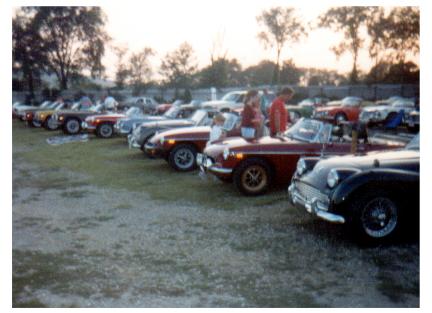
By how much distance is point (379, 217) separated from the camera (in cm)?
502

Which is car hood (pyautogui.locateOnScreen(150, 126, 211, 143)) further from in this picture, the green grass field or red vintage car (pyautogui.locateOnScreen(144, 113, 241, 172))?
the green grass field

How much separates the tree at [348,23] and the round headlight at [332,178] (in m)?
2.73

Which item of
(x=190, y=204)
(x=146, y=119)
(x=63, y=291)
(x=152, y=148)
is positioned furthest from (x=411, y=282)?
(x=146, y=119)

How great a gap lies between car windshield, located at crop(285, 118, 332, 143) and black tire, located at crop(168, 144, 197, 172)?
2.62 meters

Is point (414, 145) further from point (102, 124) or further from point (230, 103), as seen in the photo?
point (230, 103)

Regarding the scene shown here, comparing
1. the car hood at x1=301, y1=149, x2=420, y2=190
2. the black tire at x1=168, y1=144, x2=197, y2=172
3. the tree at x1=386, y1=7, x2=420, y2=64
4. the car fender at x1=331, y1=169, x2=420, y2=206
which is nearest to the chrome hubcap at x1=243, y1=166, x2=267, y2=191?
the car hood at x1=301, y1=149, x2=420, y2=190

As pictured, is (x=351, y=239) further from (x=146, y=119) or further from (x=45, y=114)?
(x=45, y=114)

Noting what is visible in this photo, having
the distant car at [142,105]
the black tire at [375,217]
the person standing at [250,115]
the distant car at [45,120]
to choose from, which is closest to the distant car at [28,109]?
the distant car at [45,120]

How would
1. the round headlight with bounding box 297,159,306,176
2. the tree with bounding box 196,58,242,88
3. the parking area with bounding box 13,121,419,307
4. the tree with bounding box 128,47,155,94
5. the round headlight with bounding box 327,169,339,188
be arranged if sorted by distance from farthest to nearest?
the tree with bounding box 128,47,155,94
the tree with bounding box 196,58,242,88
the round headlight with bounding box 297,159,306,176
the round headlight with bounding box 327,169,339,188
the parking area with bounding box 13,121,419,307

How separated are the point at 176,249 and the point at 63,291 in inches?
52.7

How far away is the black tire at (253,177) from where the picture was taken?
7.21 meters

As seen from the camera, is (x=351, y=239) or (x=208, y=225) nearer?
(x=351, y=239)

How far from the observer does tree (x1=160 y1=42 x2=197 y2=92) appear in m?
37.1
